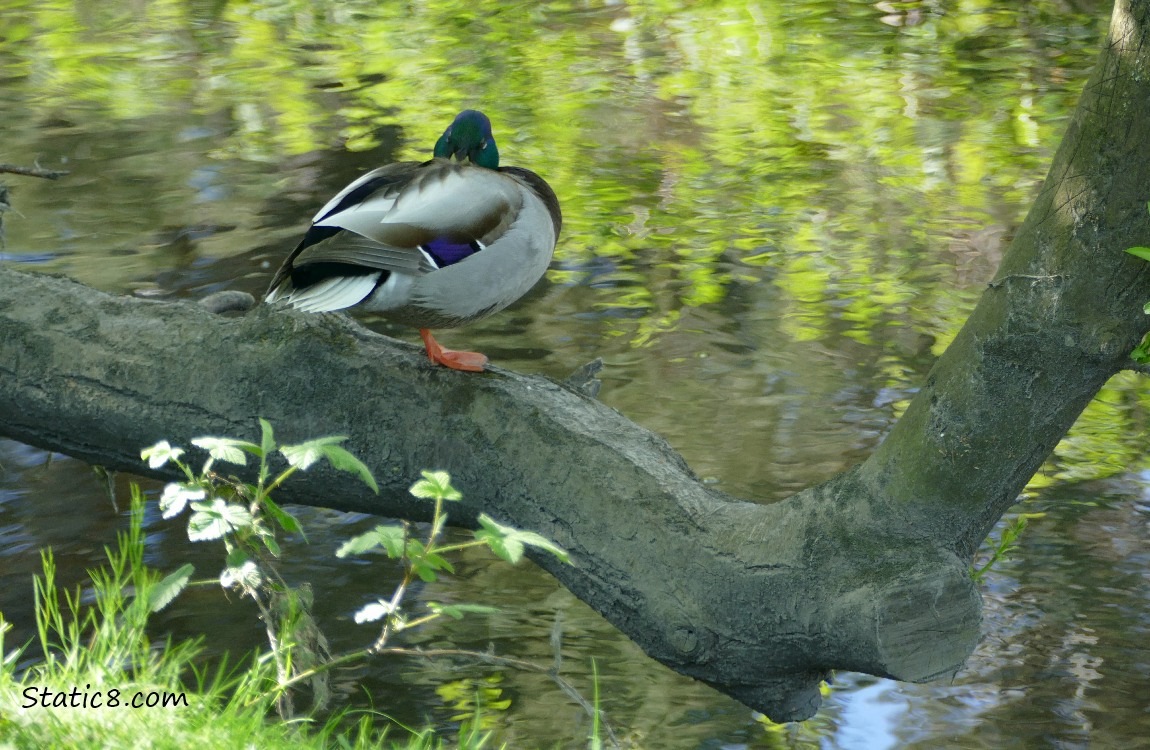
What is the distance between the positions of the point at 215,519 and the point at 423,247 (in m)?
0.77

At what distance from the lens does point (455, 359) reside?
117 inches

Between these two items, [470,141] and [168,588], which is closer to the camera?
[168,588]

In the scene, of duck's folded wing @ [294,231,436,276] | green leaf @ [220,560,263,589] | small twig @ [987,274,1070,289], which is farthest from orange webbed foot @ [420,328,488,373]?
small twig @ [987,274,1070,289]

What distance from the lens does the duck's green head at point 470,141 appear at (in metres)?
3.41

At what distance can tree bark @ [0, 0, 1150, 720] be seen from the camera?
2.38 metres

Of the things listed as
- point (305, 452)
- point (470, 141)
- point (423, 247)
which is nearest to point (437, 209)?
point (423, 247)

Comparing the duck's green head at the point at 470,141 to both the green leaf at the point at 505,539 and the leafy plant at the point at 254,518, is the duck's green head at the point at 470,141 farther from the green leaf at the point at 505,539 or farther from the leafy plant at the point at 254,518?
the green leaf at the point at 505,539

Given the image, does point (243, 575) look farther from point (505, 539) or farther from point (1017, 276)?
point (1017, 276)

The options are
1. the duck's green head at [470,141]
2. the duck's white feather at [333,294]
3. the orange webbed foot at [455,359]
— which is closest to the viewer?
the duck's white feather at [333,294]

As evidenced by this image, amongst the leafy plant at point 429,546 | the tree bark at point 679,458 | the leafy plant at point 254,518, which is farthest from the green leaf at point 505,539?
the tree bark at point 679,458

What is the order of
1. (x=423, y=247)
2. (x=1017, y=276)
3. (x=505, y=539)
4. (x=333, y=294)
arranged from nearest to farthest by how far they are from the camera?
(x=505, y=539) → (x=1017, y=276) → (x=333, y=294) → (x=423, y=247)

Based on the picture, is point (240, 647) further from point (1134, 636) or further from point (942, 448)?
point (1134, 636)

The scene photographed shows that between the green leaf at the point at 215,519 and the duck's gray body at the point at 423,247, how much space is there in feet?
1.53

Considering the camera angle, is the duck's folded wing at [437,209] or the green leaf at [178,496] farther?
the duck's folded wing at [437,209]
